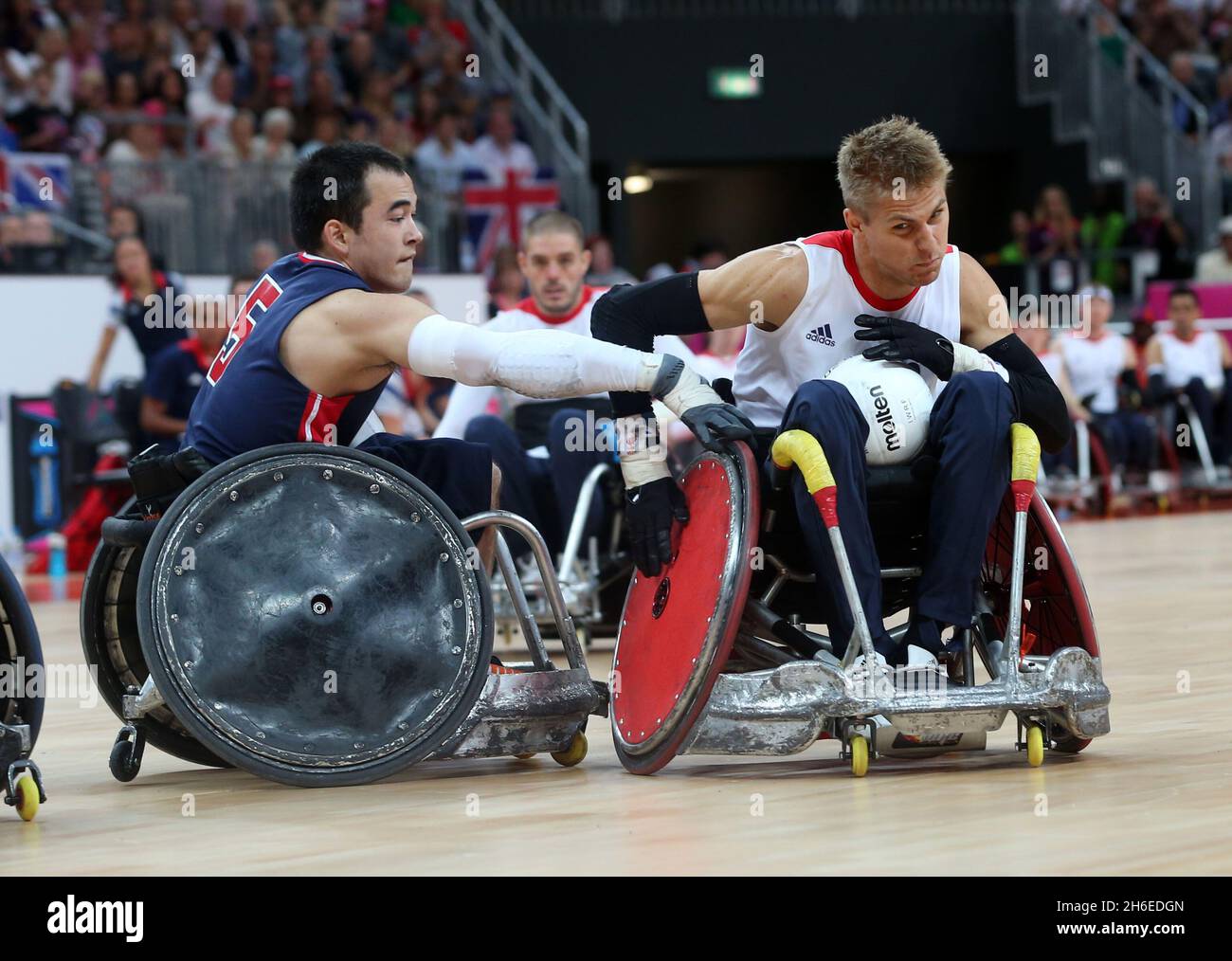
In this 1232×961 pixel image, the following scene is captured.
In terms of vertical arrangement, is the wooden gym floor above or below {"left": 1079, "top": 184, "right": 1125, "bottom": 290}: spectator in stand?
below

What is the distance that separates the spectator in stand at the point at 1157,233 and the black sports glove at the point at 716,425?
14.3 meters

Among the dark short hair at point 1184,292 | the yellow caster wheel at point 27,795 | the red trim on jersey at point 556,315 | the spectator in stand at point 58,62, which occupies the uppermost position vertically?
the spectator in stand at point 58,62

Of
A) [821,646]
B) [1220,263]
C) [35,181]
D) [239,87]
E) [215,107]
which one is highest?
[239,87]

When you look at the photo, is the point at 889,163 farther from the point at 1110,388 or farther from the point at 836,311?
the point at 1110,388

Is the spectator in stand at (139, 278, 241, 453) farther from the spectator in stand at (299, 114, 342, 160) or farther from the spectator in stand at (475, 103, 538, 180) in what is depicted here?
the spectator in stand at (475, 103, 538, 180)

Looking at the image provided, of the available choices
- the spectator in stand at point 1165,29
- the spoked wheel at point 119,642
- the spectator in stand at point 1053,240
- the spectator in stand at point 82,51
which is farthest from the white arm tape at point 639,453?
the spectator in stand at point 1165,29

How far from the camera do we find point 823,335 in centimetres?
458

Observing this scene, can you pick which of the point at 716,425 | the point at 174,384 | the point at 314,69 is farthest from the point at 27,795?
the point at 314,69

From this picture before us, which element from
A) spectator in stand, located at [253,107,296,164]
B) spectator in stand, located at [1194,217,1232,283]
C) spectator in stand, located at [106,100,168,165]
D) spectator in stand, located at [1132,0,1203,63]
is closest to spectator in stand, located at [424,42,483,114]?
spectator in stand, located at [253,107,296,164]

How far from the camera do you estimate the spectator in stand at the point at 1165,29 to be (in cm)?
1988

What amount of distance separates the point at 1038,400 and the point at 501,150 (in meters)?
12.3

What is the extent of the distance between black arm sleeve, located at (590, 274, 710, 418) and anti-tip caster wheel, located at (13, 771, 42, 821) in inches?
62.7

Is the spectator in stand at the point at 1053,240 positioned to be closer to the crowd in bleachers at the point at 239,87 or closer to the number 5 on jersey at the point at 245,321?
the crowd in bleachers at the point at 239,87

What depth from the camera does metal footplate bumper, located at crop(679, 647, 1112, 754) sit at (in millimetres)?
3969
